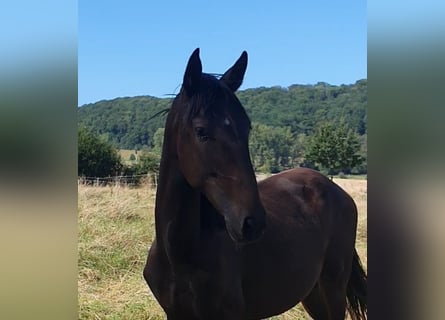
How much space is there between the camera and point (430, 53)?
84 centimetres

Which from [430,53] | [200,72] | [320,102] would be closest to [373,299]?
[430,53]

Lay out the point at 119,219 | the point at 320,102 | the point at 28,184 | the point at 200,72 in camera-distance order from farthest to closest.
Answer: the point at 119,219 → the point at 320,102 → the point at 200,72 → the point at 28,184

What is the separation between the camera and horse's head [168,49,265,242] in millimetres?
1264

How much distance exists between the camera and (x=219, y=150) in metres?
1.29

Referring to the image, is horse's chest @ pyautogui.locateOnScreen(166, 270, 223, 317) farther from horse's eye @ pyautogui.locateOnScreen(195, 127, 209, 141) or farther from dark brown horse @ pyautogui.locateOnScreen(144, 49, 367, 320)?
horse's eye @ pyautogui.locateOnScreen(195, 127, 209, 141)

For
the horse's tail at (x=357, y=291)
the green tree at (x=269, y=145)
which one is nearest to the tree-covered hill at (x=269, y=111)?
the green tree at (x=269, y=145)

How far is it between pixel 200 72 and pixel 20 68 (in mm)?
470

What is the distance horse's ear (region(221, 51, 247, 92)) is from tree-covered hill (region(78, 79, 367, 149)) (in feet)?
0.76

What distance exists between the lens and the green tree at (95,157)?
1.94 meters

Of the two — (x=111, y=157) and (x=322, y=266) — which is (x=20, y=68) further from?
(x=322, y=266)

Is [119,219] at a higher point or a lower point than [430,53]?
lower

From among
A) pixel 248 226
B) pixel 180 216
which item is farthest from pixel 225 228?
pixel 248 226

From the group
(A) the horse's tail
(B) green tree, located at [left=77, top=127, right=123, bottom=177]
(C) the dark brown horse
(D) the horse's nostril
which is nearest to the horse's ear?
(C) the dark brown horse

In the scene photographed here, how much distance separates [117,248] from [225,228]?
801 millimetres
